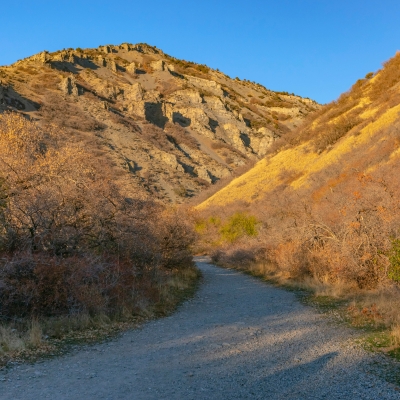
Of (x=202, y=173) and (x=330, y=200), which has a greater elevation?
(x=202, y=173)

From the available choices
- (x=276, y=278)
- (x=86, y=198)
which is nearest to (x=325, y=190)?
(x=276, y=278)

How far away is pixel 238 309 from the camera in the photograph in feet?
33.9

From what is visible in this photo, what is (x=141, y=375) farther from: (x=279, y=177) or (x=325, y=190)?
(x=279, y=177)

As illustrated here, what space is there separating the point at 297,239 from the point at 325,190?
9513 millimetres

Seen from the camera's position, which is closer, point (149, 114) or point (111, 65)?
point (149, 114)

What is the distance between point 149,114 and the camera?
213 feet

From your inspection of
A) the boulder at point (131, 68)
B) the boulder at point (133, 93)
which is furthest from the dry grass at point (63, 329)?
the boulder at point (131, 68)

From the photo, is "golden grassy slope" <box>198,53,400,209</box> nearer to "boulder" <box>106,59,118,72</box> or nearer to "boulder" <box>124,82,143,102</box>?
"boulder" <box>124,82,143,102</box>

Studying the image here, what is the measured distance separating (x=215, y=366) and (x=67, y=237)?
5415mm

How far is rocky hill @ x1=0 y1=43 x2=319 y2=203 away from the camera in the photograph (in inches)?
1978

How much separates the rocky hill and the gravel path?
29.5 metres

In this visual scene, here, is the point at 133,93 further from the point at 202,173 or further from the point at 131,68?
the point at 202,173

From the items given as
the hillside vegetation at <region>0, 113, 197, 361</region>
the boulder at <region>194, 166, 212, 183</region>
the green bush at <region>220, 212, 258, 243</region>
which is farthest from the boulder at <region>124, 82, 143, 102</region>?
the hillside vegetation at <region>0, 113, 197, 361</region>

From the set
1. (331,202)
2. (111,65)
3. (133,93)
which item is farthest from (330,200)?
(111,65)
